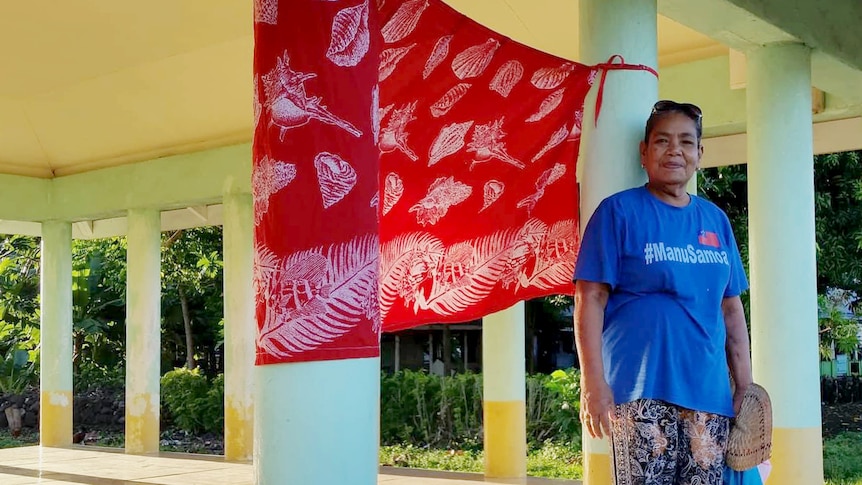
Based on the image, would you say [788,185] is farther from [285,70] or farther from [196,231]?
[196,231]

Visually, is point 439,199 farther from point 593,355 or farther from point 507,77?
point 593,355

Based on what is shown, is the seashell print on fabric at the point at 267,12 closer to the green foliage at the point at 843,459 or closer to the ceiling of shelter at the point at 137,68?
the ceiling of shelter at the point at 137,68

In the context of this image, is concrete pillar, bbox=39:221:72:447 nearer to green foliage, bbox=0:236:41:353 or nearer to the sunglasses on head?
green foliage, bbox=0:236:41:353

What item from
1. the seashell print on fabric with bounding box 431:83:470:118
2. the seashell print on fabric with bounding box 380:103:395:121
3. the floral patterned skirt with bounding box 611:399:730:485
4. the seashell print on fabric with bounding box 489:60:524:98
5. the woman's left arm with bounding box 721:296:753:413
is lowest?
Answer: the floral patterned skirt with bounding box 611:399:730:485

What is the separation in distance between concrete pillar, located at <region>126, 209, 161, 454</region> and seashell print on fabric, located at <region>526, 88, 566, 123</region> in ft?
30.7

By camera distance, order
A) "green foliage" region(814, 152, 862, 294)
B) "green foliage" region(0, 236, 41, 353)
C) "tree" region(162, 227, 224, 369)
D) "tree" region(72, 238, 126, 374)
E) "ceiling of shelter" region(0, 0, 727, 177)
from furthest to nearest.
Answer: "tree" region(72, 238, 126, 374), "tree" region(162, 227, 224, 369), "green foliage" region(0, 236, 41, 353), "green foliage" region(814, 152, 862, 294), "ceiling of shelter" region(0, 0, 727, 177)

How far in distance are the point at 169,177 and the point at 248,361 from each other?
2.58 metres

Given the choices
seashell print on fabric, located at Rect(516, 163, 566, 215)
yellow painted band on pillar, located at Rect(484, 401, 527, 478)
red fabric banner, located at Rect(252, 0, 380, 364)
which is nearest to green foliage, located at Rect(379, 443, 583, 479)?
yellow painted band on pillar, located at Rect(484, 401, 527, 478)

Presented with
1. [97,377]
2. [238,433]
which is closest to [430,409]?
[238,433]

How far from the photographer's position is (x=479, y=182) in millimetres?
4531

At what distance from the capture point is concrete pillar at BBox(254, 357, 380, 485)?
304 centimetres

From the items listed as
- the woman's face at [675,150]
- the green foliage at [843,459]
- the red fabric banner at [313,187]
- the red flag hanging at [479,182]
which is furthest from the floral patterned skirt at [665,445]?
the green foliage at [843,459]

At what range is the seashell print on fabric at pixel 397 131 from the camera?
4.33 m

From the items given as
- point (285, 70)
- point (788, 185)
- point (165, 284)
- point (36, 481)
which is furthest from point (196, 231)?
point (285, 70)
